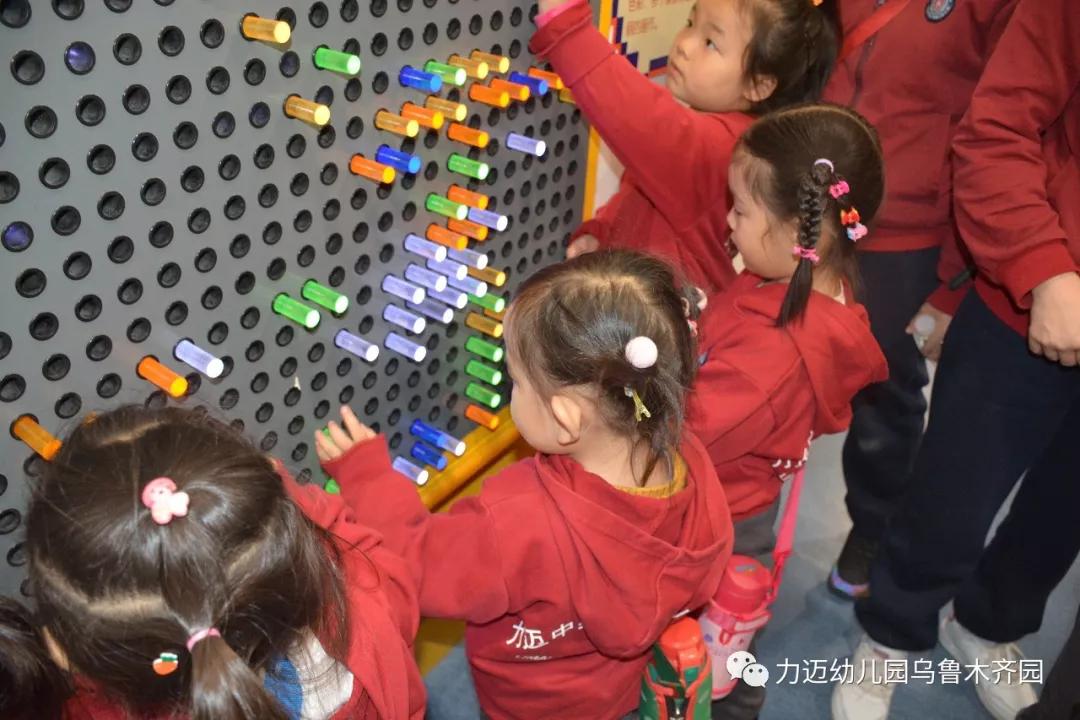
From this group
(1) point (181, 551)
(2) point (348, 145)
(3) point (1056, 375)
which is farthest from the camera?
(3) point (1056, 375)

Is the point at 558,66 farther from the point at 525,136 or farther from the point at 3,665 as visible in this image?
the point at 3,665

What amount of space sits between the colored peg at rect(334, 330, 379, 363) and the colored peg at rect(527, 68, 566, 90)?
1.17 feet

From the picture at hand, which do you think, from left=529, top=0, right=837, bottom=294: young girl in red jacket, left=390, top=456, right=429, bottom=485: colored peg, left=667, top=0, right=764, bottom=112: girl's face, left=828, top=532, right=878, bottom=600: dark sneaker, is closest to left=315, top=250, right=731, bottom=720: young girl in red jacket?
left=390, top=456, right=429, bottom=485: colored peg

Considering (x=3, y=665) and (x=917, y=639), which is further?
(x=917, y=639)

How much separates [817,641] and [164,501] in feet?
4.30

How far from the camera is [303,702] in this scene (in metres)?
0.69

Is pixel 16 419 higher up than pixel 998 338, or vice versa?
pixel 16 419

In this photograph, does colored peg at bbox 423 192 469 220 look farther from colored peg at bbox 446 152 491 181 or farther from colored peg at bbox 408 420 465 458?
colored peg at bbox 408 420 465 458

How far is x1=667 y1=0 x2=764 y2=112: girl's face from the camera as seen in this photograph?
3.73ft

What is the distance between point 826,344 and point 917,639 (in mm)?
622

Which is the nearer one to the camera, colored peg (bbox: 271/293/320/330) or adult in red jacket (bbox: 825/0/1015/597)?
colored peg (bbox: 271/293/320/330)

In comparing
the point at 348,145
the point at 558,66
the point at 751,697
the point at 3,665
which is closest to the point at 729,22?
the point at 558,66

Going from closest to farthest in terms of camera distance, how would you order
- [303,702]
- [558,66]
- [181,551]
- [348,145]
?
1. [181,551]
2. [303,702]
3. [348,145]
4. [558,66]

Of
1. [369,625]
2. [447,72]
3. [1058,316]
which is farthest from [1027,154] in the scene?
[369,625]
